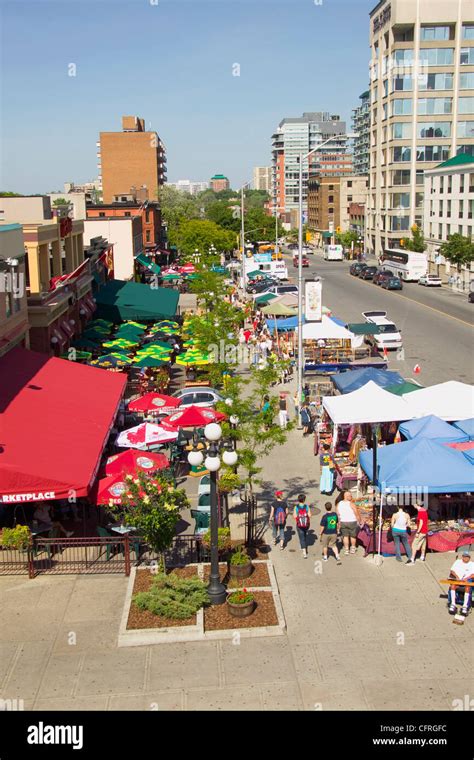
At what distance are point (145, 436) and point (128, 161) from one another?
382ft

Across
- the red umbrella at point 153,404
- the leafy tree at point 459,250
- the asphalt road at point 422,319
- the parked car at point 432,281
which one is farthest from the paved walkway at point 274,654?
the parked car at point 432,281

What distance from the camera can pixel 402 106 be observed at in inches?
3465

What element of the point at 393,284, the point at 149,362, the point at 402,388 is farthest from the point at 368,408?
the point at 393,284

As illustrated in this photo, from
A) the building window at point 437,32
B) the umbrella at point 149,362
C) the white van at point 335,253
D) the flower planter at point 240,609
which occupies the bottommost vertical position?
the flower planter at point 240,609

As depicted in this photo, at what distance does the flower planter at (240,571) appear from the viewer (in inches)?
586

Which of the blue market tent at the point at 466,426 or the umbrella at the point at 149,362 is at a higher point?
the umbrella at the point at 149,362

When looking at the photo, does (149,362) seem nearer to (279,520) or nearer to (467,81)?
(279,520)

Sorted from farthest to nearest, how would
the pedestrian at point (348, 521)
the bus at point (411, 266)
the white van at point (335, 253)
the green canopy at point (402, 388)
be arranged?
the white van at point (335, 253) → the bus at point (411, 266) → the green canopy at point (402, 388) → the pedestrian at point (348, 521)

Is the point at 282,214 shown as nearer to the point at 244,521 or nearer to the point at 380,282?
the point at 380,282

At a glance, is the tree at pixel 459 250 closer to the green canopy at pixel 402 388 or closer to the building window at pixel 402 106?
the building window at pixel 402 106

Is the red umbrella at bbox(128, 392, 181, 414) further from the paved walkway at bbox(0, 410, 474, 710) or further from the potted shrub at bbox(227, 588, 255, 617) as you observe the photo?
the potted shrub at bbox(227, 588, 255, 617)

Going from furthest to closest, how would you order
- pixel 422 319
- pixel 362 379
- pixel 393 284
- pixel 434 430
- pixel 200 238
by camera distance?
pixel 200 238 < pixel 393 284 < pixel 422 319 < pixel 362 379 < pixel 434 430

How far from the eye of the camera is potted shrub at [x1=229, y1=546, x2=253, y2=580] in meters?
14.8

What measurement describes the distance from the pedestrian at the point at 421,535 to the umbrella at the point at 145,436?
7.33m
